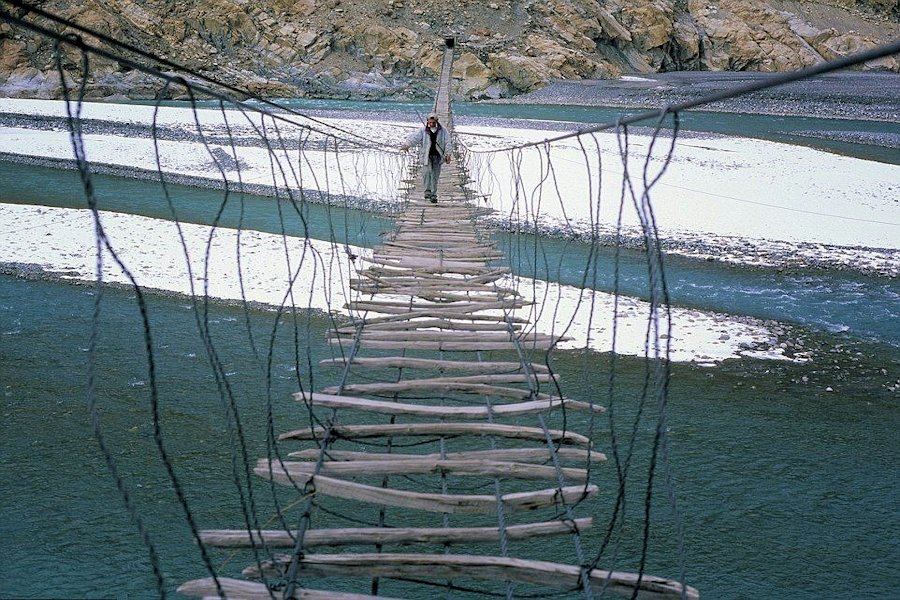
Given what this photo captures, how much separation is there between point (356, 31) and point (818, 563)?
2743 cm

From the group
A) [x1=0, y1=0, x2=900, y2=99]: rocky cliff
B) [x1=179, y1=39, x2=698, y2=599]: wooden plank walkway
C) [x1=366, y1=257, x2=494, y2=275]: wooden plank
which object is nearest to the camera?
[x1=179, y1=39, x2=698, y2=599]: wooden plank walkway

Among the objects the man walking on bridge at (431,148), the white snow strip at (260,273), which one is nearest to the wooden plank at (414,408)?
the white snow strip at (260,273)

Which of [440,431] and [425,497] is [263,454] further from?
[425,497]

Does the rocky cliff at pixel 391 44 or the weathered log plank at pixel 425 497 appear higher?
the rocky cliff at pixel 391 44

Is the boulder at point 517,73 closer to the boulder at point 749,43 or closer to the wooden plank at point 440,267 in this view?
the boulder at point 749,43

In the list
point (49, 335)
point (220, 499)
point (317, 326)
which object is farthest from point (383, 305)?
point (49, 335)

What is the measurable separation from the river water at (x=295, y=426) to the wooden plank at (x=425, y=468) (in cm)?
23

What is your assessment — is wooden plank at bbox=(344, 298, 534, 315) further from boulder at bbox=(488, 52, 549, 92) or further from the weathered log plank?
boulder at bbox=(488, 52, 549, 92)

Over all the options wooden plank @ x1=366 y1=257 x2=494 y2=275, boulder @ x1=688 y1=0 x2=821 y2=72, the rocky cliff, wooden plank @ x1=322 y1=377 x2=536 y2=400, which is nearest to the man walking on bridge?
wooden plank @ x1=366 y1=257 x2=494 y2=275

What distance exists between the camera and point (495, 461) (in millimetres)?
1562

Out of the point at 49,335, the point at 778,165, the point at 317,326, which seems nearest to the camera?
the point at 49,335

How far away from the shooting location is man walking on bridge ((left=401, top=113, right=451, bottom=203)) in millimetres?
4426

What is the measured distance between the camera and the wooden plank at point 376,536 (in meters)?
1.23

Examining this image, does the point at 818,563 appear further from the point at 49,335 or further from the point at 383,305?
the point at 49,335
